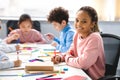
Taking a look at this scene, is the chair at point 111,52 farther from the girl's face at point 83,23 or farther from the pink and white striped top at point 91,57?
the girl's face at point 83,23

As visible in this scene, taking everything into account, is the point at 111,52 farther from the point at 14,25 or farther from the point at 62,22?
the point at 14,25

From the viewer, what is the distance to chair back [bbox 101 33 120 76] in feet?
6.31

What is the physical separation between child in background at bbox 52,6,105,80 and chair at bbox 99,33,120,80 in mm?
109

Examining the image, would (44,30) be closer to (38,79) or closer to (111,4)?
(111,4)

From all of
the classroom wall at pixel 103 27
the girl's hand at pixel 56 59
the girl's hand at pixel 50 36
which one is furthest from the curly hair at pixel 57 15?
the classroom wall at pixel 103 27

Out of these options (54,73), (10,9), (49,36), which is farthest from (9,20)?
(54,73)

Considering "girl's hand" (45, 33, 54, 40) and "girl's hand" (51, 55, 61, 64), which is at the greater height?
"girl's hand" (45, 33, 54, 40)

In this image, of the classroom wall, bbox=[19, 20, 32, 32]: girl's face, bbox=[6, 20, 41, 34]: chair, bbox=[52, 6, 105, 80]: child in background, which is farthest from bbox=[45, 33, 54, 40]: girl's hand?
bbox=[52, 6, 105, 80]: child in background

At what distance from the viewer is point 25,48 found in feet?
8.12

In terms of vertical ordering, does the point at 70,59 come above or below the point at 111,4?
below

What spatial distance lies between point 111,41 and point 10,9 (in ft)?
7.29

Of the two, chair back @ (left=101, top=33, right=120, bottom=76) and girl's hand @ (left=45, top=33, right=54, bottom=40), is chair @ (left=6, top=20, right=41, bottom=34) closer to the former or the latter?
girl's hand @ (left=45, top=33, right=54, bottom=40)

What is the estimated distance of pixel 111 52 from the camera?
1.97 meters

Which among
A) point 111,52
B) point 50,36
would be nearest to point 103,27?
point 50,36
